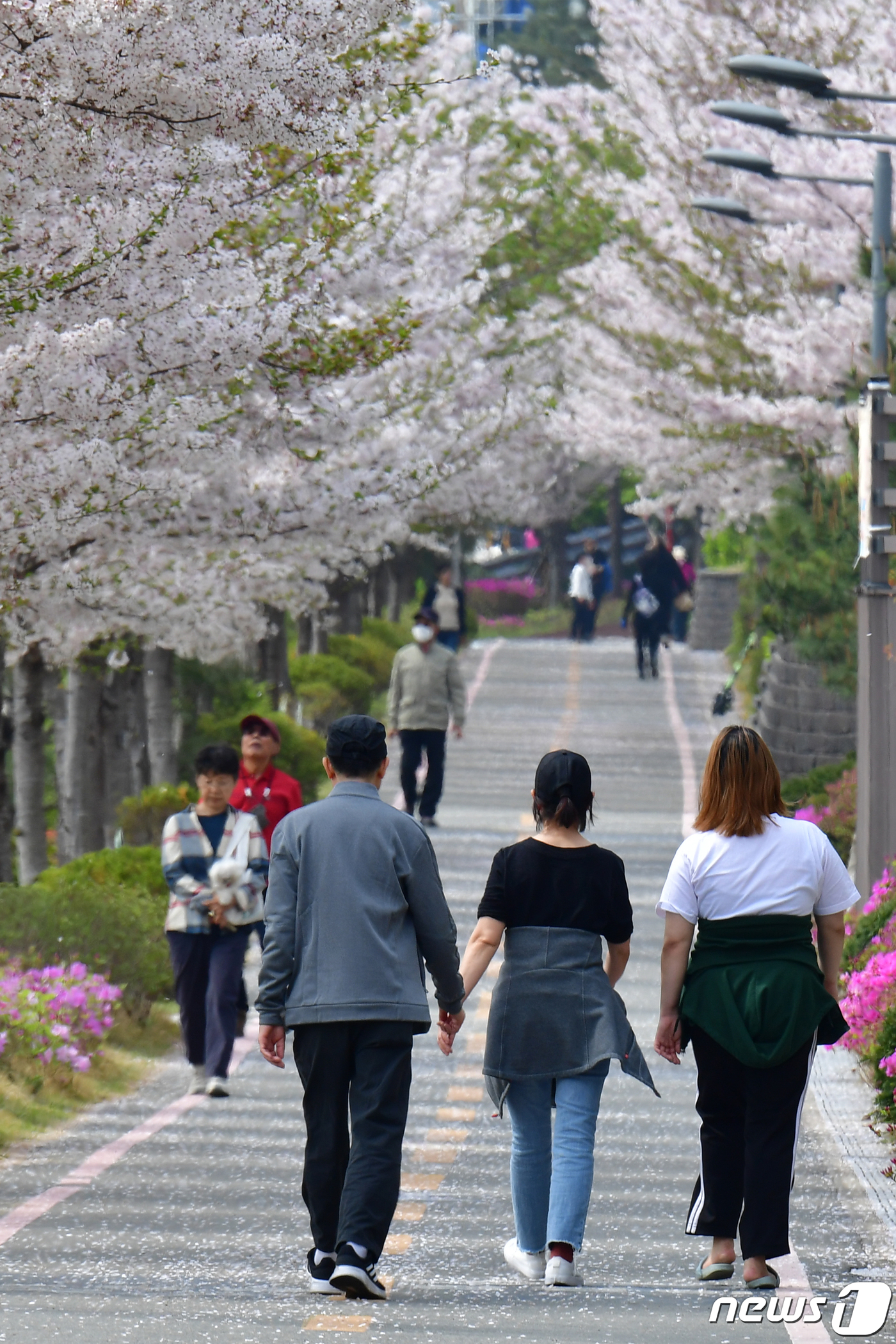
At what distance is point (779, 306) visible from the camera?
2398 cm

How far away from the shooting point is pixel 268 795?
11156 mm

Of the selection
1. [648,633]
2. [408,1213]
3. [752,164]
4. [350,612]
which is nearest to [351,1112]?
[408,1213]

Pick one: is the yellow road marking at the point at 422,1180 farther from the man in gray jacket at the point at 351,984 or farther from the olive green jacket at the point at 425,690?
the olive green jacket at the point at 425,690

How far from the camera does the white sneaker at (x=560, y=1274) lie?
6.43 meters

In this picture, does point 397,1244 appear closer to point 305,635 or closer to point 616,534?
point 305,635

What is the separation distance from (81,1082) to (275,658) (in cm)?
1499

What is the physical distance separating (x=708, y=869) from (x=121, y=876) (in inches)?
354

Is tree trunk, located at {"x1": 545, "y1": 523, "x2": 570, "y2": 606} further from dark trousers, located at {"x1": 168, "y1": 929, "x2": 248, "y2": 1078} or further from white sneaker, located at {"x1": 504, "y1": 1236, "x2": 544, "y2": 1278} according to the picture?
white sneaker, located at {"x1": 504, "y1": 1236, "x2": 544, "y2": 1278}

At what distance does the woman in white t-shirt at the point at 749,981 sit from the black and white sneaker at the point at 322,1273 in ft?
3.76

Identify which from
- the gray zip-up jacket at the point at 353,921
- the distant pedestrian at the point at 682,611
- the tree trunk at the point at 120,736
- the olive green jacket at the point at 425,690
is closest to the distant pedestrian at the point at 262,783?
the gray zip-up jacket at the point at 353,921

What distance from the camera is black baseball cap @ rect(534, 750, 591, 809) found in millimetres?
6527

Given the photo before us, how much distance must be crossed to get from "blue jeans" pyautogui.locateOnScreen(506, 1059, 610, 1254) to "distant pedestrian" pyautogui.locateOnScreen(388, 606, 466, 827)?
39.9 ft

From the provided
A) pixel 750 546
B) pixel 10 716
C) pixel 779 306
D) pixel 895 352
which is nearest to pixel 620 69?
pixel 779 306

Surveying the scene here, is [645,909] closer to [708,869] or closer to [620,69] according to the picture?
[708,869]
